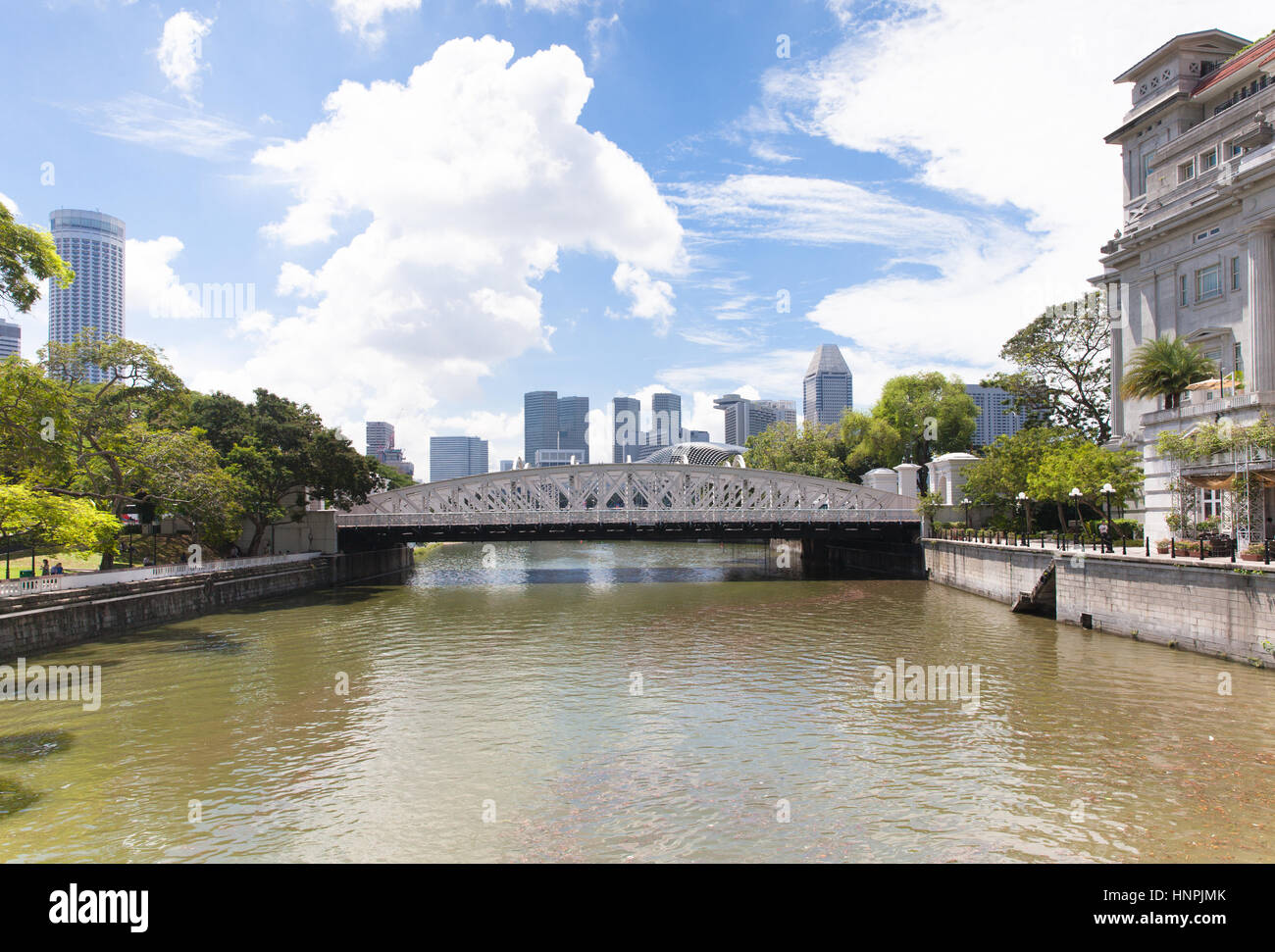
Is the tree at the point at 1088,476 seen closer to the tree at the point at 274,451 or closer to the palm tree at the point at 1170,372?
the palm tree at the point at 1170,372

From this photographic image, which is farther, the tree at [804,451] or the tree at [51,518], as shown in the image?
the tree at [804,451]

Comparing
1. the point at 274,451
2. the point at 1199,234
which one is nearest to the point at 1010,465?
the point at 1199,234

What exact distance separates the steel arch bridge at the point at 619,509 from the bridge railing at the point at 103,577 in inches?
596

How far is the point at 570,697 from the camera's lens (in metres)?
22.1

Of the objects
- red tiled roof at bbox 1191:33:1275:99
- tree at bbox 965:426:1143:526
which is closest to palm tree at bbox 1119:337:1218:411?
tree at bbox 965:426:1143:526

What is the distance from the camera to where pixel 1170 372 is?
112 feet

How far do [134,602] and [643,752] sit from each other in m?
28.3

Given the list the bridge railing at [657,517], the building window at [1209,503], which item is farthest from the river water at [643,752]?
the bridge railing at [657,517]

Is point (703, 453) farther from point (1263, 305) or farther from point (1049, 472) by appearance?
point (1263, 305)

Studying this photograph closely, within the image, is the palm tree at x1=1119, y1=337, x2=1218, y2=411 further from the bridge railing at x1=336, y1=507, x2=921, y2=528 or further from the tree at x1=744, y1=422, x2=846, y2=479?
the tree at x1=744, y1=422, x2=846, y2=479

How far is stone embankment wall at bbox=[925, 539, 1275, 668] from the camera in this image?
22.3 m

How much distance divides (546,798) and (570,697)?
775cm

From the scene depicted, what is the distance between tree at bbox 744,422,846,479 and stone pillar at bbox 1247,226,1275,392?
44979 mm

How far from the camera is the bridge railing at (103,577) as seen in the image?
28.8 metres
